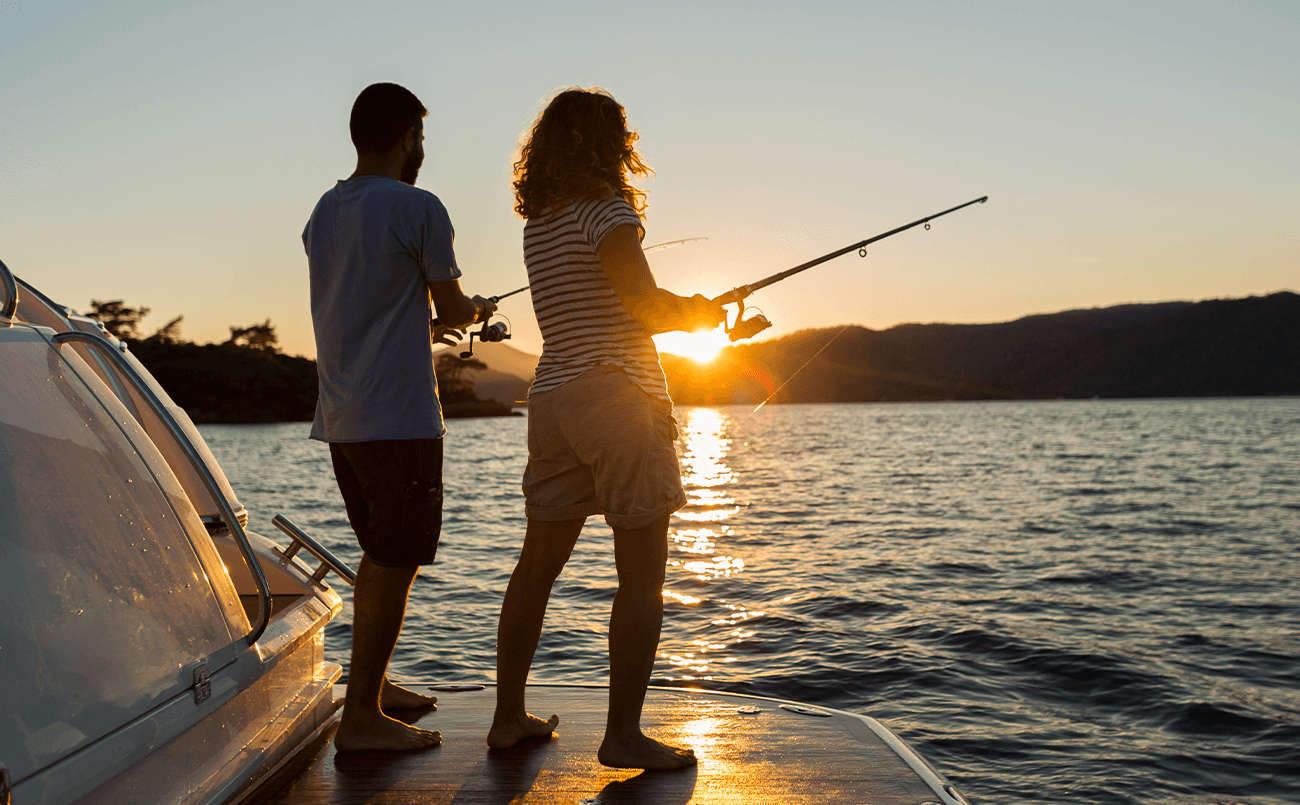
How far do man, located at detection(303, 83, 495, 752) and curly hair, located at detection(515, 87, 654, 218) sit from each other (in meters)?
0.31

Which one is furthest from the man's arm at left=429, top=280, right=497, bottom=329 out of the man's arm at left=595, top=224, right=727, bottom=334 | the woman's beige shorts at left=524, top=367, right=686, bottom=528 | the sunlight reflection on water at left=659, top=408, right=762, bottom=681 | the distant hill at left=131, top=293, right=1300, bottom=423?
the distant hill at left=131, top=293, right=1300, bottom=423

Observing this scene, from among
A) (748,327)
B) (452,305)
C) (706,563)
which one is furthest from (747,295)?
(706,563)

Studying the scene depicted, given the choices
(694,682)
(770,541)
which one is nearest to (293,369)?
(770,541)

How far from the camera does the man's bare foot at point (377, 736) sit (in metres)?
2.77

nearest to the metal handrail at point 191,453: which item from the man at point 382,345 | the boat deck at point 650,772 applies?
the man at point 382,345

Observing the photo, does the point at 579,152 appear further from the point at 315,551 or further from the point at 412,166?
the point at 315,551

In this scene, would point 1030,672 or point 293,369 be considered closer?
point 1030,672

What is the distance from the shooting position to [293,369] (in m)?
90.9

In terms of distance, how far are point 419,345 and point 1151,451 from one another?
42.8 metres

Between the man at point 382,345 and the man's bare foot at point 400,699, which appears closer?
the man at point 382,345

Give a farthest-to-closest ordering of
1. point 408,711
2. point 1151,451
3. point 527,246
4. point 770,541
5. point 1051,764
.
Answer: point 1151,451, point 770,541, point 1051,764, point 408,711, point 527,246

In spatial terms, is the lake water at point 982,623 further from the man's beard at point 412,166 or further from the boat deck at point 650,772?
the man's beard at point 412,166

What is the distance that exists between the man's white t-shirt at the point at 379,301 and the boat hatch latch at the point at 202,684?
72cm

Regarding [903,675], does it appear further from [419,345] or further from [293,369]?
[293,369]
